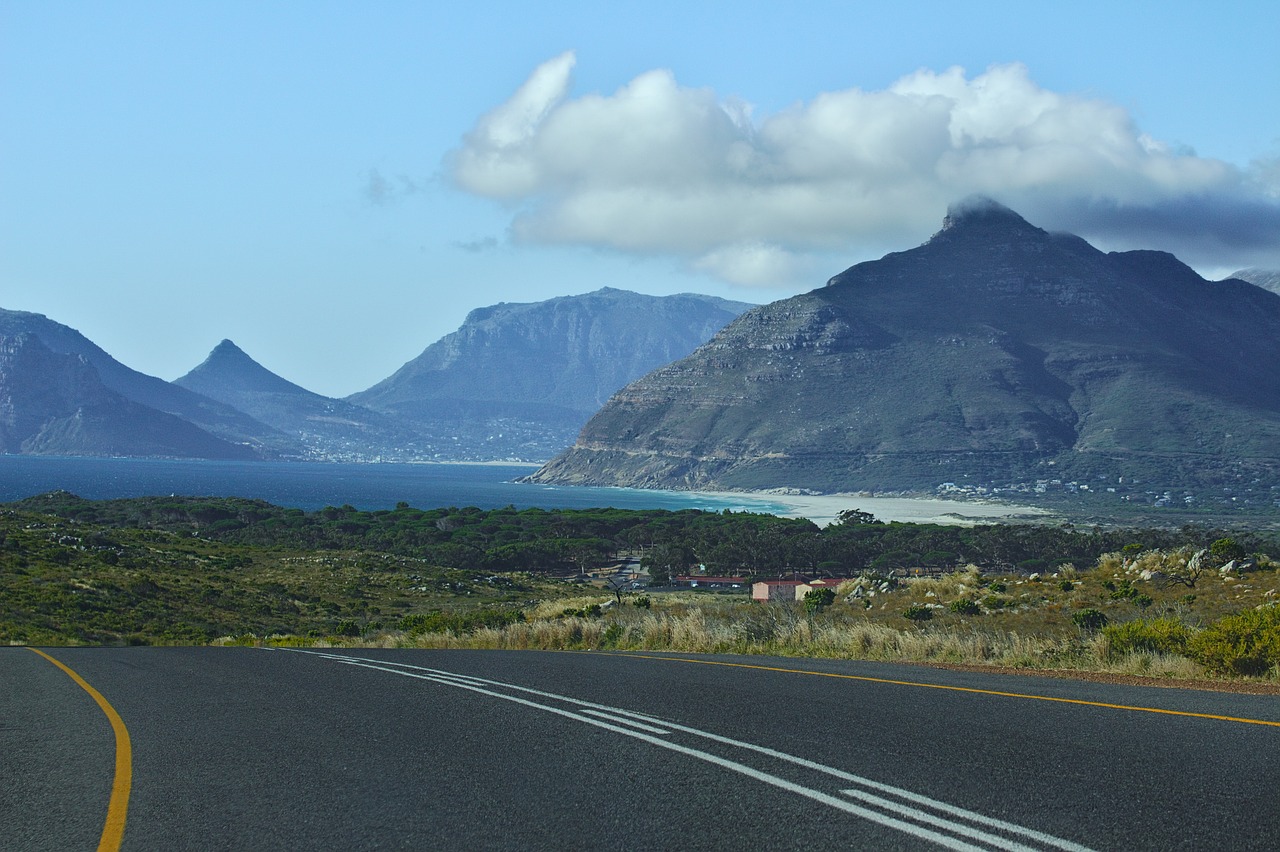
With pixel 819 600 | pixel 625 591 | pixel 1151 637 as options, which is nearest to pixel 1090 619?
pixel 1151 637

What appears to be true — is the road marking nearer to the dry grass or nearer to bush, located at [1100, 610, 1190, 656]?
the dry grass

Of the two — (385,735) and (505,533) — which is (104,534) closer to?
(505,533)

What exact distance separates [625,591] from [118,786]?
68.7m

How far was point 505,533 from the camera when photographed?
115 m

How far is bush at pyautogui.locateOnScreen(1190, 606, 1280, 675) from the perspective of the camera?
1331 centimetres

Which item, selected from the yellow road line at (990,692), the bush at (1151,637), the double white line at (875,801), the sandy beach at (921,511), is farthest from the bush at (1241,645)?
the sandy beach at (921,511)

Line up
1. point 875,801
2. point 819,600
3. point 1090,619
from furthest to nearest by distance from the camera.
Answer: point 819,600
point 1090,619
point 875,801

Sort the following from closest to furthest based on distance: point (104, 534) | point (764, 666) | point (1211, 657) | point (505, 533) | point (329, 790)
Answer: point (329, 790) < point (1211, 657) < point (764, 666) < point (104, 534) < point (505, 533)

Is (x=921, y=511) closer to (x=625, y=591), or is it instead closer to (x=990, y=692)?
(x=625, y=591)

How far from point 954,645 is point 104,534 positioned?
65.6 meters

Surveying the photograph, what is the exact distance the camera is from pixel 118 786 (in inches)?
309

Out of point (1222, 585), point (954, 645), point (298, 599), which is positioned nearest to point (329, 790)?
point (954, 645)

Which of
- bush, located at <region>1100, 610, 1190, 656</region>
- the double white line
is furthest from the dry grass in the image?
the double white line

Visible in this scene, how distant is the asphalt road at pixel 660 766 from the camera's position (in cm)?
630
